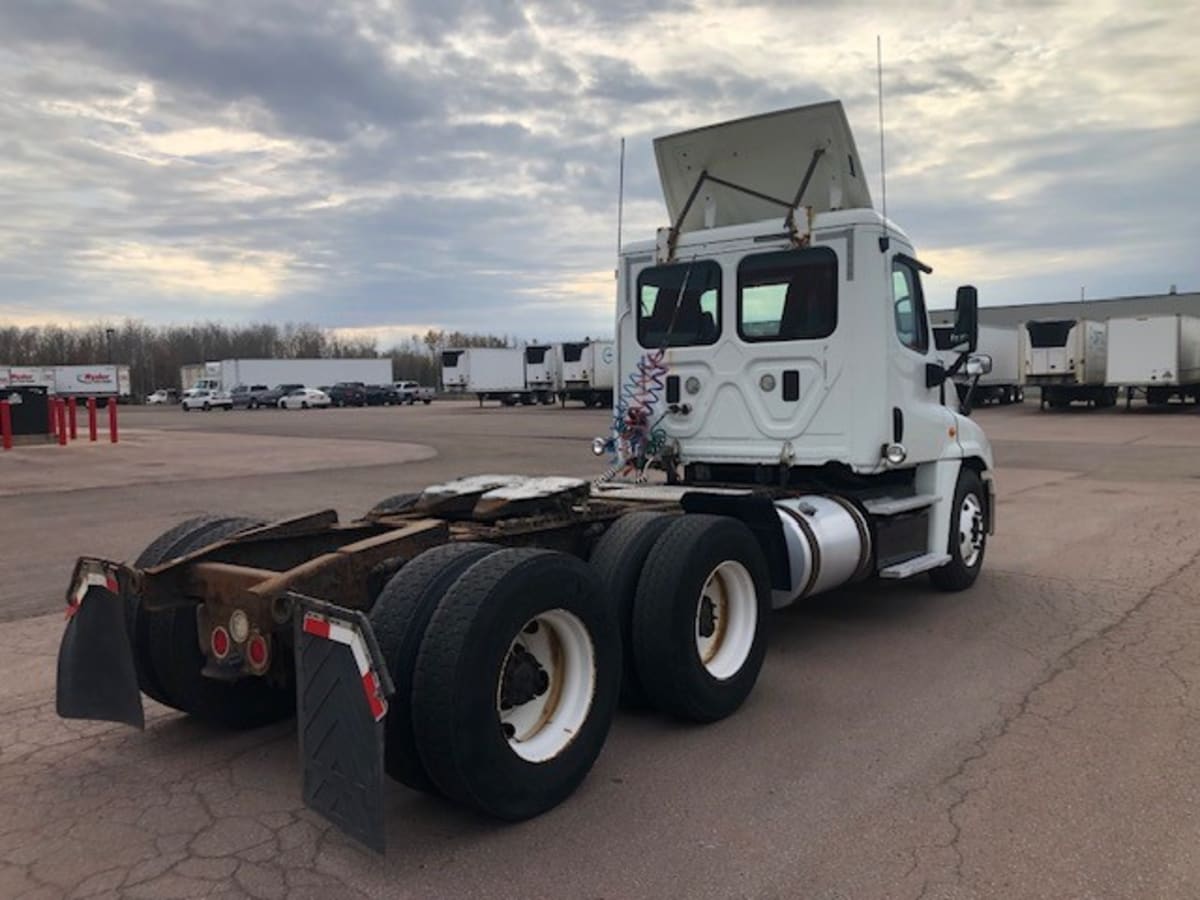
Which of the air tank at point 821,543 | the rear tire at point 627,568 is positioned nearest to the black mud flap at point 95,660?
the rear tire at point 627,568

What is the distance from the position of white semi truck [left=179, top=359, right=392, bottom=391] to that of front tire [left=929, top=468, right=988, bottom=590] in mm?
73341

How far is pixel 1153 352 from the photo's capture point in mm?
33750

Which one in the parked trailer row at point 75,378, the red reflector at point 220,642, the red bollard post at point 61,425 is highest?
the parked trailer row at point 75,378

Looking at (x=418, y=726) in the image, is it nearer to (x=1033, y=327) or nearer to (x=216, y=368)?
(x=1033, y=327)

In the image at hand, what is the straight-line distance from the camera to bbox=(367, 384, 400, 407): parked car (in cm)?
6806

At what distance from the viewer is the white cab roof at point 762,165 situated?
6.49 m

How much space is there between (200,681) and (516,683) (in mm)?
1724

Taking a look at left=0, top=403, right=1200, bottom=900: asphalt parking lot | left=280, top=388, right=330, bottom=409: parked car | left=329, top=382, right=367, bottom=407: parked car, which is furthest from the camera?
left=329, top=382, right=367, bottom=407: parked car

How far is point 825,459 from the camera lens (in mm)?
6418

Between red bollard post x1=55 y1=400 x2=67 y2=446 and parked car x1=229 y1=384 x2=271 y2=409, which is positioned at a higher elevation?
parked car x1=229 y1=384 x2=271 y2=409

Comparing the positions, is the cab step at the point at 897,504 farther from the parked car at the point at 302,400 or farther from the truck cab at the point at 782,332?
the parked car at the point at 302,400

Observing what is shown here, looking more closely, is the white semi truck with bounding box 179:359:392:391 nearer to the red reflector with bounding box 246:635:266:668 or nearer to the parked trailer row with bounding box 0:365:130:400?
the parked trailer row with bounding box 0:365:130:400

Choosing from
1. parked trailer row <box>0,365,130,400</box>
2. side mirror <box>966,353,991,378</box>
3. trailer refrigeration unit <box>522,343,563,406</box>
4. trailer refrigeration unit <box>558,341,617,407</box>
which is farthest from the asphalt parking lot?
parked trailer row <box>0,365,130,400</box>

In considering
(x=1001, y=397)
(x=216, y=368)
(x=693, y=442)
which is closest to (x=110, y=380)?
(x=216, y=368)
